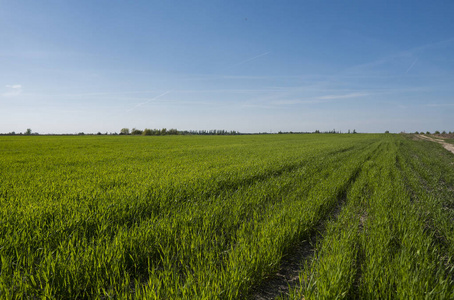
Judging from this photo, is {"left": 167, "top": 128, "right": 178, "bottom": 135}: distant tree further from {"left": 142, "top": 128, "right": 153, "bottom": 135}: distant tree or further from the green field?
the green field

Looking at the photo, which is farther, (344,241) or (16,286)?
(344,241)

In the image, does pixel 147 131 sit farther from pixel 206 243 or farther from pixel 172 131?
pixel 206 243

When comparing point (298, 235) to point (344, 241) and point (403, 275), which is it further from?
point (403, 275)

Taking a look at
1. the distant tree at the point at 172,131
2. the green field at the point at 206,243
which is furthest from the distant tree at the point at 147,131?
the green field at the point at 206,243

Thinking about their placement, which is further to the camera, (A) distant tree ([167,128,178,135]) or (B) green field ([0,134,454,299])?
(A) distant tree ([167,128,178,135])

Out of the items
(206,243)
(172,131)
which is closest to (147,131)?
(172,131)

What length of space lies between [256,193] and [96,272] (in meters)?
5.22

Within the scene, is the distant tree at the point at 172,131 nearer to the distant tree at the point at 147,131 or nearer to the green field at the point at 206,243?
the distant tree at the point at 147,131

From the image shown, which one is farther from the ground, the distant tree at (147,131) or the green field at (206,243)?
the distant tree at (147,131)

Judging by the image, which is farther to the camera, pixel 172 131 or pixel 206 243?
pixel 172 131

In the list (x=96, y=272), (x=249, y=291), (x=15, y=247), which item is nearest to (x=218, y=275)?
(x=249, y=291)

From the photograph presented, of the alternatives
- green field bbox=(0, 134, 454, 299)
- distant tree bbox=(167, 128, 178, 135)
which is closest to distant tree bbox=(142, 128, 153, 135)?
distant tree bbox=(167, 128, 178, 135)

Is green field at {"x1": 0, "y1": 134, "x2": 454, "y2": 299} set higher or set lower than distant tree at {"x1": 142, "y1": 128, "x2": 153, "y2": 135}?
lower

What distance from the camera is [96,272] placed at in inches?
127
